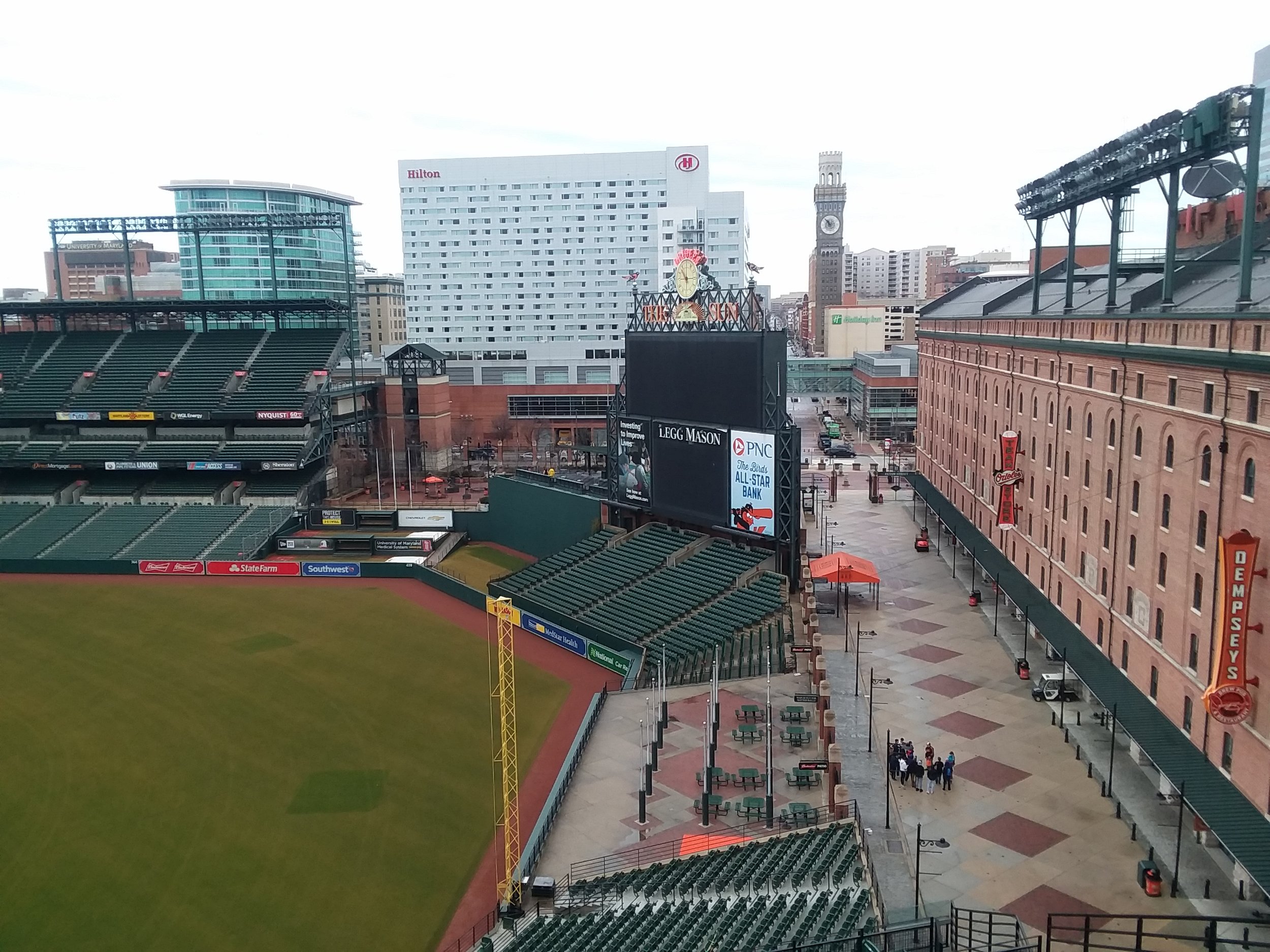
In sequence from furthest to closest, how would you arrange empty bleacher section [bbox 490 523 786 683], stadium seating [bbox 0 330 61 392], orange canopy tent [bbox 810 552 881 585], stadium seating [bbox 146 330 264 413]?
stadium seating [bbox 0 330 61 392], stadium seating [bbox 146 330 264 413], orange canopy tent [bbox 810 552 881 585], empty bleacher section [bbox 490 523 786 683]

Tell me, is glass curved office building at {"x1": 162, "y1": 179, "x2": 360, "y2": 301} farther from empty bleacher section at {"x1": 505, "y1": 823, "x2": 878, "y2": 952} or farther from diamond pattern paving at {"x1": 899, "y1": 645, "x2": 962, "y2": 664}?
empty bleacher section at {"x1": 505, "y1": 823, "x2": 878, "y2": 952}

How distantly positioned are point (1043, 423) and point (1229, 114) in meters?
15.6

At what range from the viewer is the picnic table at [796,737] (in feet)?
99.4

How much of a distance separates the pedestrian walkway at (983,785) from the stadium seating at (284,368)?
44166 mm

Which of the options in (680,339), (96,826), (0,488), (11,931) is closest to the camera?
(11,931)

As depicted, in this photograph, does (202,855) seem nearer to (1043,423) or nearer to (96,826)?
(96,826)

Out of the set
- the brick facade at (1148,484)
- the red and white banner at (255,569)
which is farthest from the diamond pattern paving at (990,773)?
the red and white banner at (255,569)

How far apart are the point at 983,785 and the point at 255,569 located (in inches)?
Answer: 1781

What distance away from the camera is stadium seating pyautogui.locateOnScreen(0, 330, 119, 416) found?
7081cm

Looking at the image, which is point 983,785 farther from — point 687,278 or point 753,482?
point 687,278

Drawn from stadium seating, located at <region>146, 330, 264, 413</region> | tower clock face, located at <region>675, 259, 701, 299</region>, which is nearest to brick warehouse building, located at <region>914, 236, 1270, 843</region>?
A: tower clock face, located at <region>675, 259, 701, 299</region>

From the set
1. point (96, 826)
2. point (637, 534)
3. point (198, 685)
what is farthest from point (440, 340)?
point (96, 826)

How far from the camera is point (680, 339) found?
4666 centimetres

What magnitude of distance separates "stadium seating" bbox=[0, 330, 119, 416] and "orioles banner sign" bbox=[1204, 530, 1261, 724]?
74484mm
